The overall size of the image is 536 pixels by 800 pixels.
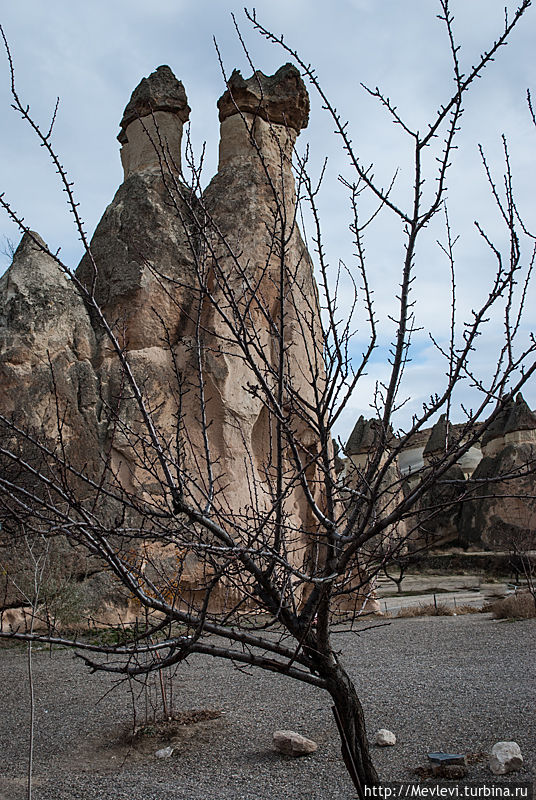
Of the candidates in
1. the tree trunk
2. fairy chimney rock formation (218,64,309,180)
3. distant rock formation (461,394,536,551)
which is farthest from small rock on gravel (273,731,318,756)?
distant rock formation (461,394,536,551)

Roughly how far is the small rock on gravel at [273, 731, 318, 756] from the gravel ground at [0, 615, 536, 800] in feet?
0.20

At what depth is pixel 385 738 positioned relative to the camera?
425 centimetres

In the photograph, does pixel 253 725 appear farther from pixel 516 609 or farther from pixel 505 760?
pixel 516 609

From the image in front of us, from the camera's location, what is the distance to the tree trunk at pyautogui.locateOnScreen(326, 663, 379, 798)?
2.35 metres

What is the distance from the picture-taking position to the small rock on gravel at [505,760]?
3.55m

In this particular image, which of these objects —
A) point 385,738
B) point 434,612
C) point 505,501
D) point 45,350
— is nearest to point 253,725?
point 385,738

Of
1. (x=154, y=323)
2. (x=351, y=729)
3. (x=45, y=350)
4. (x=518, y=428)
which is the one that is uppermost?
(x=154, y=323)

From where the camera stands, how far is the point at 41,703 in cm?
593

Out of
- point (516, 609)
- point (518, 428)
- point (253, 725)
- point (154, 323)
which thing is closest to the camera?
point (253, 725)

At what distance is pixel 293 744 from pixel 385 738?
610mm

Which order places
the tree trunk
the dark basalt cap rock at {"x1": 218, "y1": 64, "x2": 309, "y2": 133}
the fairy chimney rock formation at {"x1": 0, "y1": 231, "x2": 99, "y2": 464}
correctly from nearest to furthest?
the tree trunk
the fairy chimney rock formation at {"x1": 0, "y1": 231, "x2": 99, "y2": 464}
the dark basalt cap rock at {"x1": 218, "y1": 64, "x2": 309, "y2": 133}

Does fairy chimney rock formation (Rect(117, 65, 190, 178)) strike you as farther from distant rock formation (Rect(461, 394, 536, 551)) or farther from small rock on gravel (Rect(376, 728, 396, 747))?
distant rock formation (Rect(461, 394, 536, 551))

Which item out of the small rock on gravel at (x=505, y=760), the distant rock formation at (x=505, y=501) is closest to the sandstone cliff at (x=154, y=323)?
the small rock on gravel at (x=505, y=760)

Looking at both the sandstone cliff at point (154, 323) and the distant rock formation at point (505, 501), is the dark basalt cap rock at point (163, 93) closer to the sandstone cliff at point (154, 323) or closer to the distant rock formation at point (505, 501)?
the sandstone cliff at point (154, 323)
